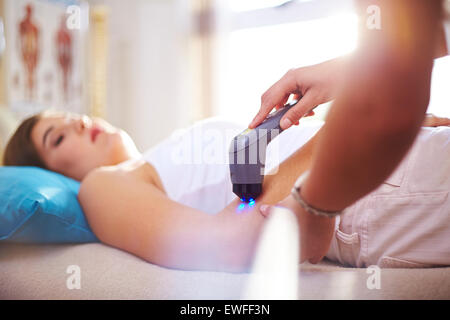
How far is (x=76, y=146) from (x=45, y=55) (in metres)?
1.45

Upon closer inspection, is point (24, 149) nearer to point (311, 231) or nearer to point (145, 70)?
point (311, 231)

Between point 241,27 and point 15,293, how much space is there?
7.65ft

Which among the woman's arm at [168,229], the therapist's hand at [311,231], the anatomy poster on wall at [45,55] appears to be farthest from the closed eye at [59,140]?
the anatomy poster on wall at [45,55]

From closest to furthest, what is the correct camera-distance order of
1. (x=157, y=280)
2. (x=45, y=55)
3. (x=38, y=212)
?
(x=157, y=280) → (x=38, y=212) → (x=45, y=55)

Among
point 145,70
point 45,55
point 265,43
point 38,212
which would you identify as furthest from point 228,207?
point 145,70

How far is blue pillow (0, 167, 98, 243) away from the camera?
83 cm

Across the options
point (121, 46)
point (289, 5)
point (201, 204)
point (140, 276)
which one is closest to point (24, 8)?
point (121, 46)

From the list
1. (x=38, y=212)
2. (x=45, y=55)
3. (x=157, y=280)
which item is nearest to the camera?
(x=157, y=280)

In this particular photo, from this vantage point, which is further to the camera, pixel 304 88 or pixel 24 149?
pixel 24 149

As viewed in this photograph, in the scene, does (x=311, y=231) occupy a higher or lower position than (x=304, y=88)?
lower

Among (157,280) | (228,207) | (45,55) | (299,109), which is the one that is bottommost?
(157,280)

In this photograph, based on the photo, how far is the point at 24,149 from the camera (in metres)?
1.27

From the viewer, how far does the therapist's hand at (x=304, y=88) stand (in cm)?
69

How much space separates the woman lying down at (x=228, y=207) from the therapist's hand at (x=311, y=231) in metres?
0.01
